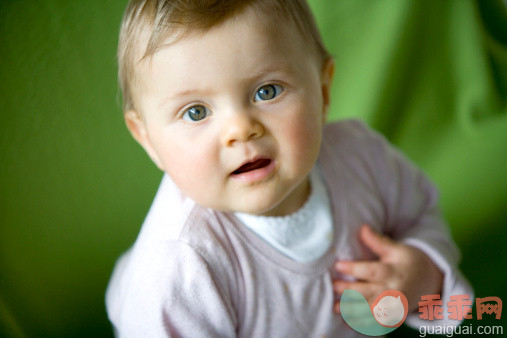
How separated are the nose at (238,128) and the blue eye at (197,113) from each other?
0.10 ft

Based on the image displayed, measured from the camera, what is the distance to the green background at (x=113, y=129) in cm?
80

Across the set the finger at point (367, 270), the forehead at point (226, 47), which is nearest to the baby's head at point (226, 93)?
the forehead at point (226, 47)

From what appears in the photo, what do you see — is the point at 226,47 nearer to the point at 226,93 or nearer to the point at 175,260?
the point at 226,93

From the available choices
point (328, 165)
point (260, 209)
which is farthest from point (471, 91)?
point (260, 209)

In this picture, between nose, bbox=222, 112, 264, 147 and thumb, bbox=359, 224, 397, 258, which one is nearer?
nose, bbox=222, 112, 264, 147

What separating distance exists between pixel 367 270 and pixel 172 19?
1.64 ft

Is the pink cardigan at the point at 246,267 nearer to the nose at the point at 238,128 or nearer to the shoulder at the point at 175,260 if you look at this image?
the shoulder at the point at 175,260

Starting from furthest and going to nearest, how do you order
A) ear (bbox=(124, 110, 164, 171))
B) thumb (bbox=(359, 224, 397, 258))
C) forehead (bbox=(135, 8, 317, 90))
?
thumb (bbox=(359, 224, 397, 258))
ear (bbox=(124, 110, 164, 171))
forehead (bbox=(135, 8, 317, 90))

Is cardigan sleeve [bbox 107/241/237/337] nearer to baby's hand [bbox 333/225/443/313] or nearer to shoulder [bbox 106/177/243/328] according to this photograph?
shoulder [bbox 106/177/243/328]

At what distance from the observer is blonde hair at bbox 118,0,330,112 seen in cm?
52

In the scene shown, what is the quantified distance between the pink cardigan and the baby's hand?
2 cm

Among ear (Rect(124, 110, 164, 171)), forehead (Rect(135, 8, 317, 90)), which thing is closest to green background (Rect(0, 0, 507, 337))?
ear (Rect(124, 110, 164, 171))

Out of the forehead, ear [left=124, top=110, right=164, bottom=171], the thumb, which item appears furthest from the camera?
the thumb

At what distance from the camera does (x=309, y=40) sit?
637 millimetres
